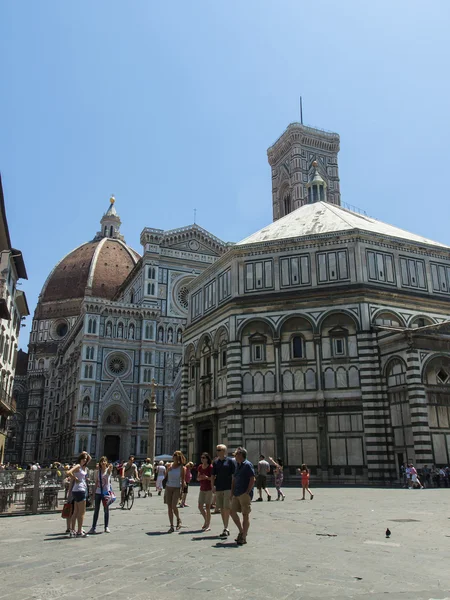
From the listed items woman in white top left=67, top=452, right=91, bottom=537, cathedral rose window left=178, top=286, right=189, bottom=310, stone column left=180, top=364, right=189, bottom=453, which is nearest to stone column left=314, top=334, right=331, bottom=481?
stone column left=180, top=364, right=189, bottom=453

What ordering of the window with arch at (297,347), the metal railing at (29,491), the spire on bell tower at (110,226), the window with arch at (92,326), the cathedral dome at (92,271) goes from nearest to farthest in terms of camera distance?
the metal railing at (29,491) → the window with arch at (297,347) → the window with arch at (92,326) → the cathedral dome at (92,271) → the spire on bell tower at (110,226)

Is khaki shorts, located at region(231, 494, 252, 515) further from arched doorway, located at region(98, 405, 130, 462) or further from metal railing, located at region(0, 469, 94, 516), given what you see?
arched doorway, located at region(98, 405, 130, 462)

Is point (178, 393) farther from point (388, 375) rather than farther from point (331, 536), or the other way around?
point (331, 536)

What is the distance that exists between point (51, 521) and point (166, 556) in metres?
6.57

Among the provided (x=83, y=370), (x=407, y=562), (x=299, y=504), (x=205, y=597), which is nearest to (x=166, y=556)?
(x=205, y=597)

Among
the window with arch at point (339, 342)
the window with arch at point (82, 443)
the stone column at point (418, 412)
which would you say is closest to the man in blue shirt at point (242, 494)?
the stone column at point (418, 412)

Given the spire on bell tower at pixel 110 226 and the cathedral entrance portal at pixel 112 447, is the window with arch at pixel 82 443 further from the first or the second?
the spire on bell tower at pixel 110 226

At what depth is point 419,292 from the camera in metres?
31.5

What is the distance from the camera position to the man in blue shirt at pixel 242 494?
29.9 ft

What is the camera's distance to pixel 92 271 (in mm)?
102125

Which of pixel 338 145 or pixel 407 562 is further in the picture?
pixel 338 145

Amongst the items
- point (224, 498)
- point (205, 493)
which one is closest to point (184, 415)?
point (205, 493)

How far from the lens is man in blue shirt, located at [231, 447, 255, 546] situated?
9125 millimetres

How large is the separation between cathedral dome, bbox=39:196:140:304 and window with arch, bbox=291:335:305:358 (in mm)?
72860
